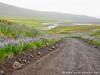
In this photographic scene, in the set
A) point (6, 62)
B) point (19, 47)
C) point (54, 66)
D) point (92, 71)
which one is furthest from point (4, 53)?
point (92, 71)

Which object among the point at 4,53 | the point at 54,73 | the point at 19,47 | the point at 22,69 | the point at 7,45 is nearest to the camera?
the point at 54,73

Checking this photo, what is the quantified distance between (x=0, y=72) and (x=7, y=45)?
2833 millimetres

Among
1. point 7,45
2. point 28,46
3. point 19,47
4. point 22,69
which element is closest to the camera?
point 22,69

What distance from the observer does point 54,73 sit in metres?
7.21

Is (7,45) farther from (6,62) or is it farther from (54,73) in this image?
(54,73)

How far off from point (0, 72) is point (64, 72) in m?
2.15

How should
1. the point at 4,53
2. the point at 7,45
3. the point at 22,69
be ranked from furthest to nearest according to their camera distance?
the point at 7,45, the point at 4,53, the point at 22,69

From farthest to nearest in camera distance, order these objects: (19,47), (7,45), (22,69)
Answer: (19,47)
(7,45)
(22,69)

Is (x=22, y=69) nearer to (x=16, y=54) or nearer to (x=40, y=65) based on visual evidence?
(x=40, y=65)

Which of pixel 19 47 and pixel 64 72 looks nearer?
pixel 64 72

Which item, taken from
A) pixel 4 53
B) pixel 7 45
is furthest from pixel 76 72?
pixel 7 45

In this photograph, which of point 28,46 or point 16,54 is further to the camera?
point 28,46

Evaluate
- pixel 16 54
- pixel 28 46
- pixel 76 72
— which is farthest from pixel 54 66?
pixel 28 46

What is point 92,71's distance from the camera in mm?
7547
